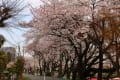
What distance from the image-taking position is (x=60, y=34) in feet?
130

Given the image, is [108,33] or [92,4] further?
[92,4]

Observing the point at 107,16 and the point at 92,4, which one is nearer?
the point at 107,16

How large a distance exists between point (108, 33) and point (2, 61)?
38.0ft

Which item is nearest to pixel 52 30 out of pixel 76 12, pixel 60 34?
pixel 60 34

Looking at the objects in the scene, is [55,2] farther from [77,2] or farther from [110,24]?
[110,24]

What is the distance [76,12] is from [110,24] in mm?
5054

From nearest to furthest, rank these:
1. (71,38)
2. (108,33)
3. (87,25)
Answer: (108,33) → (87,25) → (71,38)

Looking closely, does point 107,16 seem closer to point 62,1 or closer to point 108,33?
point 108,33

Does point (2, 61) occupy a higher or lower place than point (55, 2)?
lower

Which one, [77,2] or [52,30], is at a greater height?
[77,2]

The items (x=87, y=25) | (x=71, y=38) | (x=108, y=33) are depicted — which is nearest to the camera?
(x=108, y=33)

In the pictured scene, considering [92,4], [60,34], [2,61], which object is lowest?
[2,61]

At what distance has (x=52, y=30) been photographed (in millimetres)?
39156

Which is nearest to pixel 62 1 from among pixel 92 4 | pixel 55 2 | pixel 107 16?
pixel 55 2
